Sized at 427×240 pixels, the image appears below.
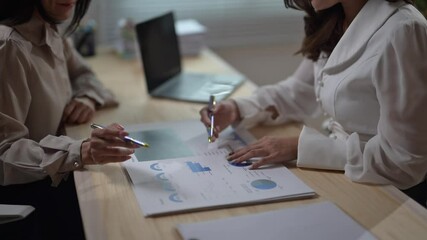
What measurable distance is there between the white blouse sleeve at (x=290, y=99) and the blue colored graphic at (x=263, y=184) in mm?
435

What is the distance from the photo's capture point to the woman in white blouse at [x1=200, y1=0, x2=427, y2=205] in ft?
3.79

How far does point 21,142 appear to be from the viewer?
130cm

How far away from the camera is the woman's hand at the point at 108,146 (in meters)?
1.24

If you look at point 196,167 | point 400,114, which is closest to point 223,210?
point 196,167

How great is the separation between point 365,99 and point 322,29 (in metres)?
0.33

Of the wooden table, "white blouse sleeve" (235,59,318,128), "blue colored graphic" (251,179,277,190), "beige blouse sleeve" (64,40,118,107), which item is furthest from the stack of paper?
"blue colored graphic" (251,179,277,190)

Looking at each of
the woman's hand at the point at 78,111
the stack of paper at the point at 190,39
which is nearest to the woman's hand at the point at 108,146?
the woman's hand at the point at 78,111

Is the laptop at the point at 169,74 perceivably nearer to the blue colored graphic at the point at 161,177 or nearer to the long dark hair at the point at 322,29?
the long dark hair at the point at 322,29

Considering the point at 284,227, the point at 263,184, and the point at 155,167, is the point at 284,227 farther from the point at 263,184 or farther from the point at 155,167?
the point at 155,167

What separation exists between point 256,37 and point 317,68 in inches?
55.1

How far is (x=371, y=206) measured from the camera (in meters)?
1.12

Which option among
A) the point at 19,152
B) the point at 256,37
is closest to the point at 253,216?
the point at 19,152

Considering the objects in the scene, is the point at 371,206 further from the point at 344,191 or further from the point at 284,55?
the point at 284,55

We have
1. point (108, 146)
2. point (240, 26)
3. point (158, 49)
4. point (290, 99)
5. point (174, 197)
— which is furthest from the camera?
point (240, 26)
